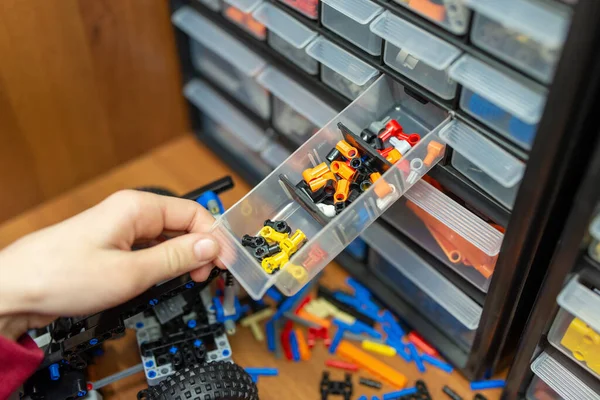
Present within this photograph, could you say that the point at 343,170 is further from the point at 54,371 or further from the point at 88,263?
the point at 54,371

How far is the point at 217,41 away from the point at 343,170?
425mm

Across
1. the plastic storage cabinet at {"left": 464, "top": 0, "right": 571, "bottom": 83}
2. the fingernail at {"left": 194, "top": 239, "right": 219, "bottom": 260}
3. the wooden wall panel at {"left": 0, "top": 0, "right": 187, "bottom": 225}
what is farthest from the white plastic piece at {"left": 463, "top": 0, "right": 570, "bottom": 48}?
the wooden wall panel at {"left": 0, "top": 0, "right": 187, "bottom": 225}

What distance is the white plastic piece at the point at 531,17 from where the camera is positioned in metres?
0.57

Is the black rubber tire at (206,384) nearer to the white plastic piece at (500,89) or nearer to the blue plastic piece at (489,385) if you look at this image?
the blue plastic piece at (489,385)

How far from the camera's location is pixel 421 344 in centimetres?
103

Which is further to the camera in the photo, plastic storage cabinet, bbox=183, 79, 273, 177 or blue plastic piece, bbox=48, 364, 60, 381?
plastic storage cabinet, bbox=183, 79, 273, 177

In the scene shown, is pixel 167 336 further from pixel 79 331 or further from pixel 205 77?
pixel 205 77

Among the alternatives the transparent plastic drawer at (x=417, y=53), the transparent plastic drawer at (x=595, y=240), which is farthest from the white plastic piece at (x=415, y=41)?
the transparent plastic drawer at (x=595, y=240)

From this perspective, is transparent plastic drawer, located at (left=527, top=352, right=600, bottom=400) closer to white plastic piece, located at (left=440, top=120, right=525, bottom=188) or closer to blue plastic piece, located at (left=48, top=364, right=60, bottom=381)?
white plastic piece, located at (left=440, top=120, right=525, bottom=188)

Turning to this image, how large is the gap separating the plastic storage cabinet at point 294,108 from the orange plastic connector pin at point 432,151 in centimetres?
20

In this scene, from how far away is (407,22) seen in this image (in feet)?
2.44

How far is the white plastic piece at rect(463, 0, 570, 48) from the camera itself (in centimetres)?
57

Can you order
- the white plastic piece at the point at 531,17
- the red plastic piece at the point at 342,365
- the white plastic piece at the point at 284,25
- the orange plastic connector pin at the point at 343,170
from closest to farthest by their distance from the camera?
the white plastic piece at the point at 531,17 → the orange plastic connector pin at the point at 343,170 → the white plastic piece at the point at 284,25 → the red plastic piece at the point at 342,365

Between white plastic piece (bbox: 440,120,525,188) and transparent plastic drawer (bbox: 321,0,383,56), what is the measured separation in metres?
0.15
